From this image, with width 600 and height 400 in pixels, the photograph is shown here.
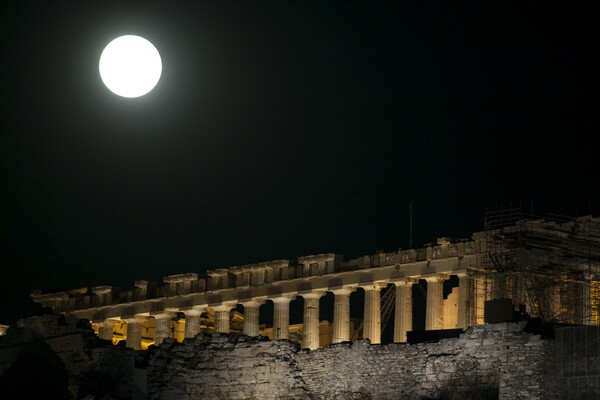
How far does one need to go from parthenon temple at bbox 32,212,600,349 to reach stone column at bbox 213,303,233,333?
0.08 metres

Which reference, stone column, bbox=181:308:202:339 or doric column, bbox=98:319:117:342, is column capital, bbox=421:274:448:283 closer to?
stone column, bbox=181:308:202:339

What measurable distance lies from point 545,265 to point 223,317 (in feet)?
82.9

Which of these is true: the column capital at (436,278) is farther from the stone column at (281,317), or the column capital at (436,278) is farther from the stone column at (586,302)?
the stone column at (586,302)

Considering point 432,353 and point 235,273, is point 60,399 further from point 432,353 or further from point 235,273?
point 235,273

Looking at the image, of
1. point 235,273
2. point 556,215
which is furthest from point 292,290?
point 556,215

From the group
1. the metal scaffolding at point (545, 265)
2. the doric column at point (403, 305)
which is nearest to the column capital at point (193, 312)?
the doric column at point (403, 305)

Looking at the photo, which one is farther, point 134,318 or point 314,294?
point 134,318

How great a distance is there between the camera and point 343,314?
8925 cm

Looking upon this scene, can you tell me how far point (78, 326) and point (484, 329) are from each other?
19.4 m

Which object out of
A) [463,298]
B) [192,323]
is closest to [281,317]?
[192,323]

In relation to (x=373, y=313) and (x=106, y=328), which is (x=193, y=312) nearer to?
(x=106, y=328)

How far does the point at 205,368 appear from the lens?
65812 millimetres

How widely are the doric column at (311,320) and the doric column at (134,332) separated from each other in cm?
1220

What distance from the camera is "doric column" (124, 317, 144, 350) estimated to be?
98.4m
